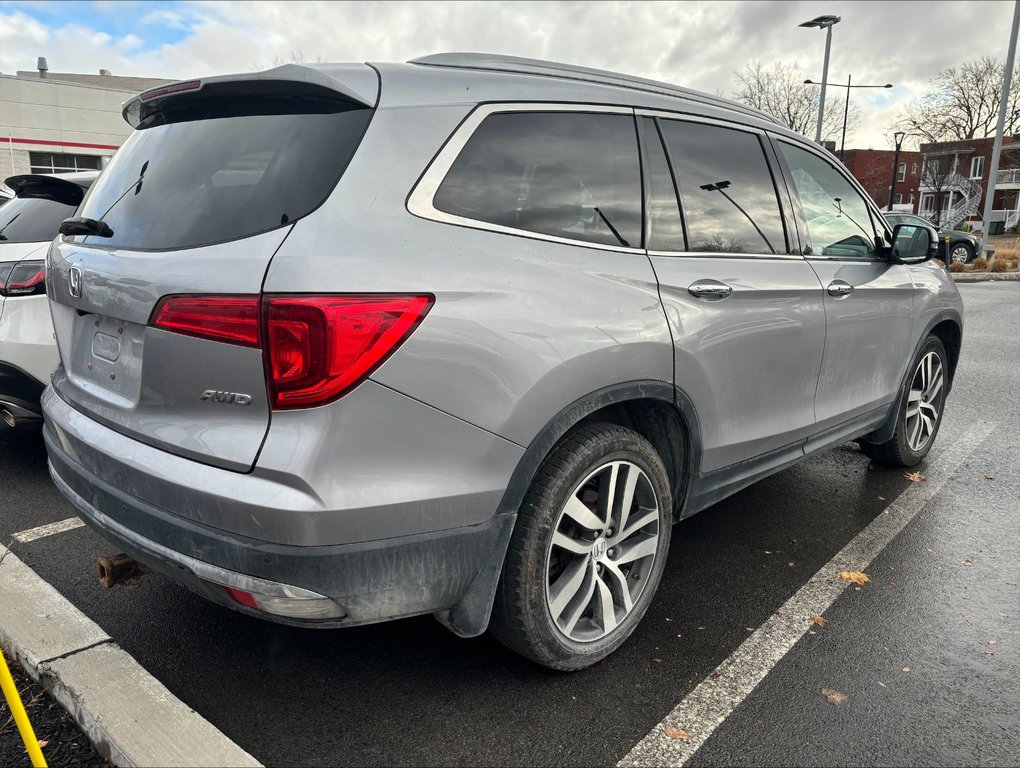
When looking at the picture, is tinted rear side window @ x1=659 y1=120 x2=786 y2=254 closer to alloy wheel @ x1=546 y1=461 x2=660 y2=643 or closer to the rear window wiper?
alloy wheel @ x1=546 y1=461 x2=660 y2=643

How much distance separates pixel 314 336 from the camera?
1.87 metres

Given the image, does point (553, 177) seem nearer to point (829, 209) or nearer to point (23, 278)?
point (829, 209)

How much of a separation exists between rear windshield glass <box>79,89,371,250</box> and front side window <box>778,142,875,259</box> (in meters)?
2.27

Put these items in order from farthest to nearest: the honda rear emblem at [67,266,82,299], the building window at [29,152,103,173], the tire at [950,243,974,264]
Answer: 1. the building window at [29,152,103,173]
2. the tire at [950,243,974,264]
3. the honda rear emblem at [67,266,82,299]

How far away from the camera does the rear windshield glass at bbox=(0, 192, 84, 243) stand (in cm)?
432

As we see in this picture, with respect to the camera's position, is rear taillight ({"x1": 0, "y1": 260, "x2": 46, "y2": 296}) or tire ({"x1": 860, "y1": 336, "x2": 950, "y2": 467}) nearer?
rear taillight ({"x1": 0, "y1": 260, "x2": 46, "y2": 296})

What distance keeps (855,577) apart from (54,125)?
137 feet

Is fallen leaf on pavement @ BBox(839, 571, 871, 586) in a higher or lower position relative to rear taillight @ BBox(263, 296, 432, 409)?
lower

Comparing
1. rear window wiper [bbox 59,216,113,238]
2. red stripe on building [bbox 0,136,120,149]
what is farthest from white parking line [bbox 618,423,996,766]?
red stripe on building [bbox 0,136,120,149]

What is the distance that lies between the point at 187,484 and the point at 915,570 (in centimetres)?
304

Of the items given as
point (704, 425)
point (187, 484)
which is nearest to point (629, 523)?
point (704, 425)

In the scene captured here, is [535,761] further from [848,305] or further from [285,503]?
[848,305]

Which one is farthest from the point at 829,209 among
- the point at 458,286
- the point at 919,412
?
the point at 458,286

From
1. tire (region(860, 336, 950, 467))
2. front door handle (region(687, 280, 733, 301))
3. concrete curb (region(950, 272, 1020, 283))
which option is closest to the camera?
front door handle (region(687, 280, 733, 301))
